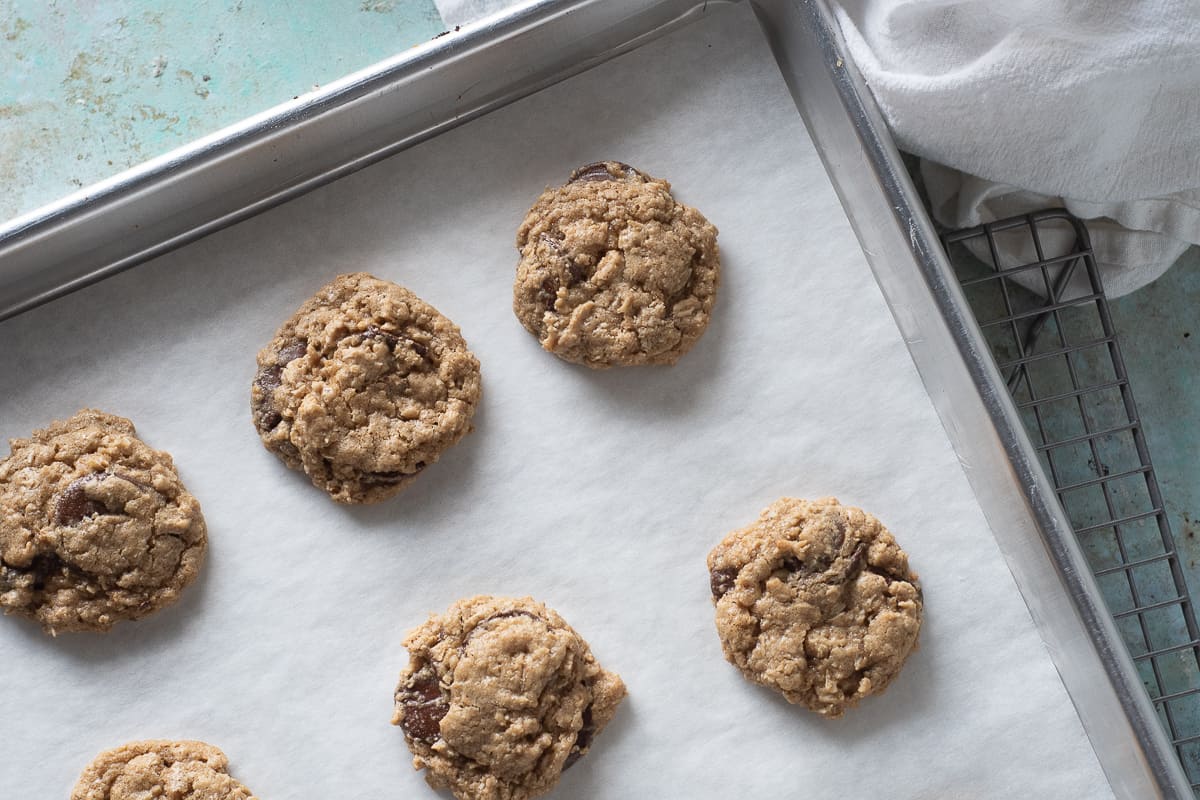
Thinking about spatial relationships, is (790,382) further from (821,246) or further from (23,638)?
(23,638)

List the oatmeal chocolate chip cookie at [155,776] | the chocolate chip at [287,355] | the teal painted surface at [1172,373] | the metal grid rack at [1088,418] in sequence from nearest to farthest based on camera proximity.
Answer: the oatmeal chocolate chip cookie at [155,776] < the chocolate chip at [287,355] < the metal grid rack at [1088,418] < the teal painted surface at [1172,373]

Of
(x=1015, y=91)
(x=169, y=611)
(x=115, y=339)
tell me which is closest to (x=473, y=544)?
(x=169, y=611)

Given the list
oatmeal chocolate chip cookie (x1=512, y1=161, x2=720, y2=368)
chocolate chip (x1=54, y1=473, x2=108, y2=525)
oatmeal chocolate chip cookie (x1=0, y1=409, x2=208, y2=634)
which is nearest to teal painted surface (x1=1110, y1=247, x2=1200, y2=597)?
oatmeal chocolate chip cookie (x1=512, y1=161, x2=720, y2=368)

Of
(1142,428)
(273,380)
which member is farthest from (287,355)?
(1142,428)

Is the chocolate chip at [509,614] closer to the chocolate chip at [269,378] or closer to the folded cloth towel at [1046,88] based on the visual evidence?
the chocolate chip at [269,378]

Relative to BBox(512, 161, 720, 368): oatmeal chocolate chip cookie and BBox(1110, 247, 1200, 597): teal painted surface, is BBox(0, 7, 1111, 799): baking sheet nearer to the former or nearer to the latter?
BBox(512, 161, 720, 368): oatmeal chocolate chip cookie

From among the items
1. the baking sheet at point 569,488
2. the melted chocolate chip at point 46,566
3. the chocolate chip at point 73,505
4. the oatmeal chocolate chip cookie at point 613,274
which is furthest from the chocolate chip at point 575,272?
the melted chocolate chip at point 46,566
